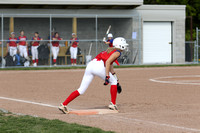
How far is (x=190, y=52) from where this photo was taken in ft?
105

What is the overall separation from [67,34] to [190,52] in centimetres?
839

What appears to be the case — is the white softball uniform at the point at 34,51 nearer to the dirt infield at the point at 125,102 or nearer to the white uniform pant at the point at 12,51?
the white uniform pant at the point at 12,51

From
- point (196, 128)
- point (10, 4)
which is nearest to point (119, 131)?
point (196, 128)

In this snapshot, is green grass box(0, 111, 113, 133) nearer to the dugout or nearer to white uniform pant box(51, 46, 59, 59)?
white uniform pant box(51, 46, 59, 59)

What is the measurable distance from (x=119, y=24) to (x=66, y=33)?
356 cm

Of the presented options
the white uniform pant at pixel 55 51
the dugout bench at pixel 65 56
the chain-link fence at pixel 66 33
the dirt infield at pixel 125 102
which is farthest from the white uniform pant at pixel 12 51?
the dirt infield at pixel 125 102

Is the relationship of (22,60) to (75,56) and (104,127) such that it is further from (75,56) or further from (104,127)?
(104,127)

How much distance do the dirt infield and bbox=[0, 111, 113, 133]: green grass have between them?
514 mm

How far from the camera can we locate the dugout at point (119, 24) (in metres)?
28.5

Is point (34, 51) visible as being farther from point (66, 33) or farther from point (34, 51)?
point (66, 33)

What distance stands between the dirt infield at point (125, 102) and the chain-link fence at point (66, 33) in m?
7.05

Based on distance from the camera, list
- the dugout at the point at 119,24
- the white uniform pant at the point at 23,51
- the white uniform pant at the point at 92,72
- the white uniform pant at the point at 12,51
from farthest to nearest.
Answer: the dugout at the point at 119,24 < the white uniform pant at the point at 23,51 < the white uniform pant at the point at 12,51 < the white uniform pant at the point at 92,72

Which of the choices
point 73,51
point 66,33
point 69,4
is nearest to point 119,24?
point 66,33

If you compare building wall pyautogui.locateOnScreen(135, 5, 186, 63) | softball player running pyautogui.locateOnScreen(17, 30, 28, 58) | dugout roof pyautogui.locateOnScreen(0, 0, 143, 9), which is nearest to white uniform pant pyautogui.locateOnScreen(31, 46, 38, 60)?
softball player running pyautogui.locateOnScreen(17, 30, 28, 58)
